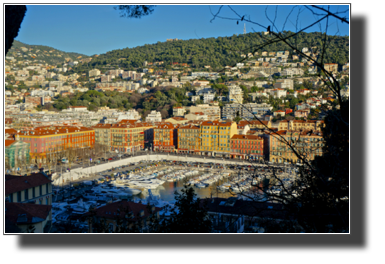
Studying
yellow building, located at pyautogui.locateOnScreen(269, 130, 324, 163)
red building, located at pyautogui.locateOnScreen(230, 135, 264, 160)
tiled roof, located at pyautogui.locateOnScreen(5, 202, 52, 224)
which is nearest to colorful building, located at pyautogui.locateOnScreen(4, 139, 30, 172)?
red building, located at pyautogui.locateOnScreen(230, 135, 264, 160)

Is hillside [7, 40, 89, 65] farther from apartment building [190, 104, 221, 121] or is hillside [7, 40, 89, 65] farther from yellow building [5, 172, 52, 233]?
yellow building [5, 172, 52, 233]

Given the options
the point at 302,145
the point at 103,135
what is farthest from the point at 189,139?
the point at 302,145

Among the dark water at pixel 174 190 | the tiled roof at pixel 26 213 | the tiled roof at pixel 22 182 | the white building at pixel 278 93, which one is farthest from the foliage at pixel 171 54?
the tiled roof at pixel 26 213

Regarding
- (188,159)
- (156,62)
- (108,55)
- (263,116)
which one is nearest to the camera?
(188,159)

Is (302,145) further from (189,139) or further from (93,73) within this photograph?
(93,73)
